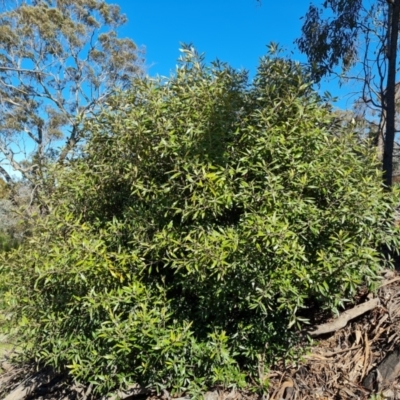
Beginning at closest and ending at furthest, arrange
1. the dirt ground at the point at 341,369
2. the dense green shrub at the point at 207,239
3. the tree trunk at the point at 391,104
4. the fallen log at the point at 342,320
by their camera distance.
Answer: the dense green shrub at the point at 207,239, the dirt ground at the point at 341,369, the fallen log at the point at 342,320, the tree trunk at the point at 391,104

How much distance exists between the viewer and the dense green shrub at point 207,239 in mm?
3262

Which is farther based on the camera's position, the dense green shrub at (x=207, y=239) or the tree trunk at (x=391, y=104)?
the tree trunk at (x=391, y=104)

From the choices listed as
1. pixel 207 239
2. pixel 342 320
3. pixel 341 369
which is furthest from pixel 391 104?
pixel 207 239

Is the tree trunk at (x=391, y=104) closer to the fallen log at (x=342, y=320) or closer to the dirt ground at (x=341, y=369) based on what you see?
the dirt ground at (x=341, y=369)

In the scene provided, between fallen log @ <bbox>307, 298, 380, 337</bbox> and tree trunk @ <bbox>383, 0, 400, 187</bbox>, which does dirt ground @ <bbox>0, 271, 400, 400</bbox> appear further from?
tree trunk @ <bbox>383, 0, 400, 187</bbox>

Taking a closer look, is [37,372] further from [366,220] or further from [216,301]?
[366,220]

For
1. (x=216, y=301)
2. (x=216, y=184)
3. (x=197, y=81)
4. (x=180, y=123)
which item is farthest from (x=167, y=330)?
(x=197, y=81)

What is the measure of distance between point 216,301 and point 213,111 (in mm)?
1593

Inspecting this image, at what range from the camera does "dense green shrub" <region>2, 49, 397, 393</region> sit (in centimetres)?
326

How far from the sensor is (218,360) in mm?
3383

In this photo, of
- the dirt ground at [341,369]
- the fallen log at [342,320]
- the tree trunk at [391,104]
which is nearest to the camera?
the dirt ground at [341,369]

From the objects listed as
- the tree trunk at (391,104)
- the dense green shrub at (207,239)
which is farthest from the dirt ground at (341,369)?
the tree trunk at (391,104)

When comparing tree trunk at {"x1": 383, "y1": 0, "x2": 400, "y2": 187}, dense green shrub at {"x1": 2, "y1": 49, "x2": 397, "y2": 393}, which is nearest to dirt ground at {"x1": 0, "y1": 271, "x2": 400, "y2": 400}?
dense green shrub at {"x1": 2, "y1": 49, "x2": 397, "y2": 393}

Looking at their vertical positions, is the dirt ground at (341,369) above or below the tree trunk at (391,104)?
below
